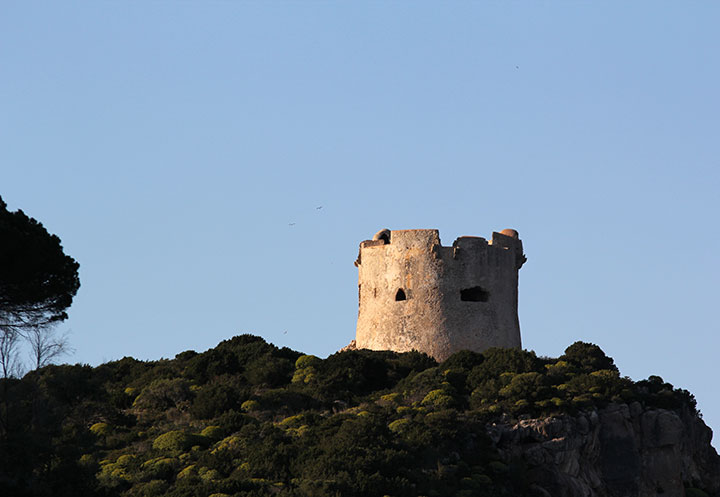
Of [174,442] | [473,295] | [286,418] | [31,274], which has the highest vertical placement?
[473,295]

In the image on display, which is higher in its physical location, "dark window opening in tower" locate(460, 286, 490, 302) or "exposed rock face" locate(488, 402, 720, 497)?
"dark window opening in tower" locate(460, 286, 490, 302)

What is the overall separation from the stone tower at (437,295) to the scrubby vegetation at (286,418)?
115cm

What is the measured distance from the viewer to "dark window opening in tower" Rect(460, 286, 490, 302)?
51.0 m

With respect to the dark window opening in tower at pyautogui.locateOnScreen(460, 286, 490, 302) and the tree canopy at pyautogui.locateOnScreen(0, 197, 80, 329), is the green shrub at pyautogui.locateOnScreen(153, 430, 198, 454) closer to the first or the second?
the tree canopy at pyautogui.locateOnScreen(0, 197, 80, 329)

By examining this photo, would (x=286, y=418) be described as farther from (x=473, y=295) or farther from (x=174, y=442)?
(x=473, y=295)

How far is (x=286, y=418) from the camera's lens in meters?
44.5

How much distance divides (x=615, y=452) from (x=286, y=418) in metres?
11.3

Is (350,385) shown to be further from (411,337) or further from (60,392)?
(60,392)

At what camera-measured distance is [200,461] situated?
130 feet

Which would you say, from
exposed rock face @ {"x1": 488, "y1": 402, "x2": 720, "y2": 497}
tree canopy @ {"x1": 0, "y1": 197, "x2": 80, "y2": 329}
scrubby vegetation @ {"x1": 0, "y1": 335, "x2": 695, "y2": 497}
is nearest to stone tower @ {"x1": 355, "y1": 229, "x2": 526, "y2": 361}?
scrubby vegetation @ {"x1": 0, "y1": 335, "x2": 695, "y2": 497}

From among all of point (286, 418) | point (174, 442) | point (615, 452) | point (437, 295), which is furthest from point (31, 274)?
point (615, 452)

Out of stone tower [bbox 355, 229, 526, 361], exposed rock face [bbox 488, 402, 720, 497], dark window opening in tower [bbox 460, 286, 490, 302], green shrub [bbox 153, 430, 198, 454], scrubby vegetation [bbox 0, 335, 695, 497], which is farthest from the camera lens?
dark window opening in tower [bbox 460, 286, 490, 302]

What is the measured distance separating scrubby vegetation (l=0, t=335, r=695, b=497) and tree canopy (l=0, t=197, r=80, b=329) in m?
2.35

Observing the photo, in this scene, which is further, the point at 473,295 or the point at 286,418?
the point at 473,295
